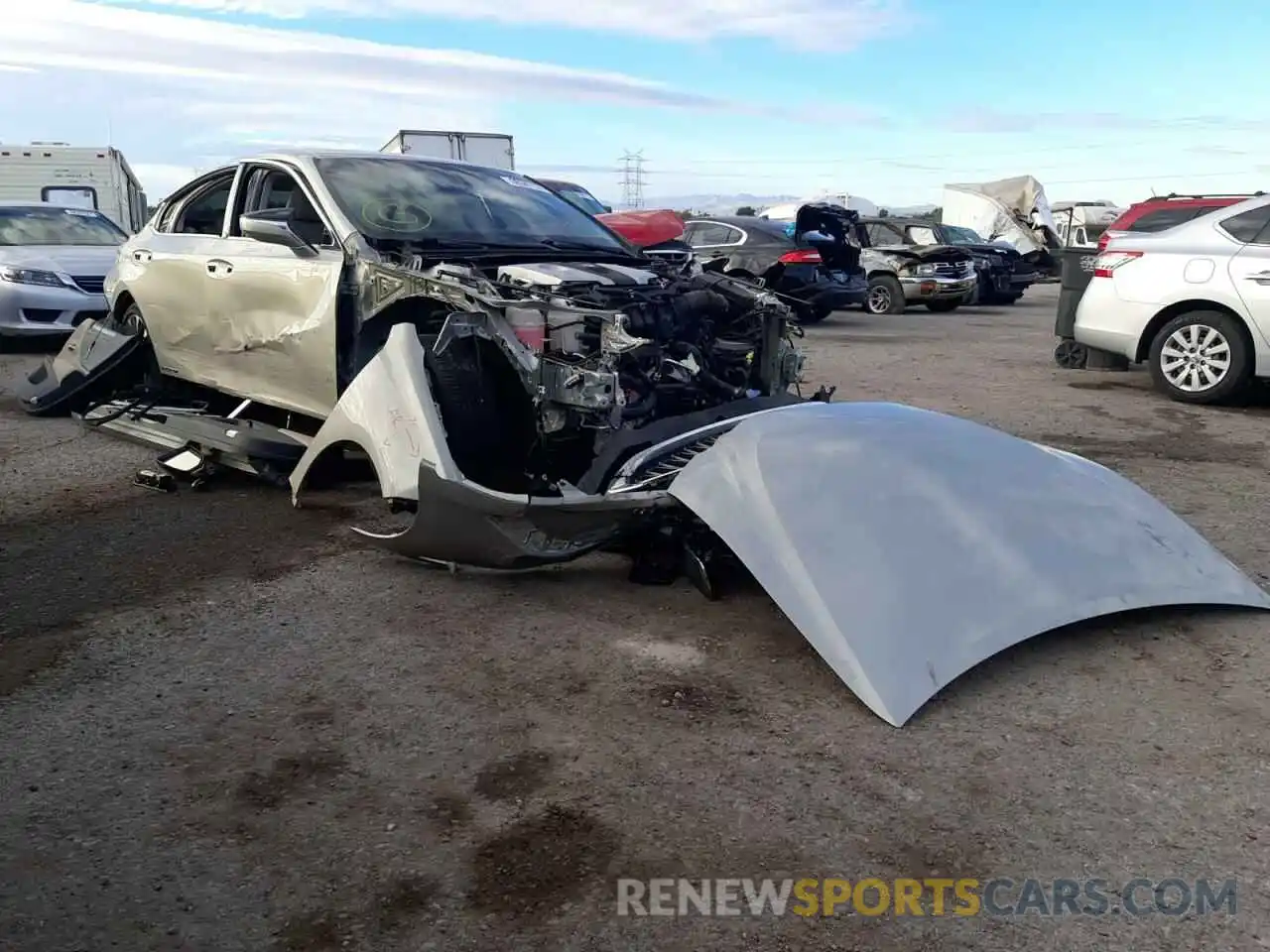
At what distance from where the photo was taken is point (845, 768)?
2893 mm

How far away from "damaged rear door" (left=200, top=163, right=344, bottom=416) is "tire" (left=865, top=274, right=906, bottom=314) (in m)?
13.0

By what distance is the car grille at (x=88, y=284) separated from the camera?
34.9ft

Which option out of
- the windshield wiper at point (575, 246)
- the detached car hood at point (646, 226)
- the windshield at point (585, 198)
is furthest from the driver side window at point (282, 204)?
the windshield at point (585, 198)

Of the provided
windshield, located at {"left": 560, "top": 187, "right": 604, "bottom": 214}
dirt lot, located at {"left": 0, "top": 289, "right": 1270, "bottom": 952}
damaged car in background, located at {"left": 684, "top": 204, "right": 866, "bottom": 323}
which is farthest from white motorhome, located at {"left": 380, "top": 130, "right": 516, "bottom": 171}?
dirt lot, located at {"left": 0, "top": 289, "right": 1270, "bottom": 952}

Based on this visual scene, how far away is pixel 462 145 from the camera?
1769cm

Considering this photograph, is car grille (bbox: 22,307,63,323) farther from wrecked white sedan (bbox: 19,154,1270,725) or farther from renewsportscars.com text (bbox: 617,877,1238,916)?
renewsportscars.com text (bbox: 617,877,1238,916)

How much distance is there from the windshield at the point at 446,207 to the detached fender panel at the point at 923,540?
2.12 m

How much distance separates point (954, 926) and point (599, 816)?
87cm

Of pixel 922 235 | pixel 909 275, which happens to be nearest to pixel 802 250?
pixel 909 275

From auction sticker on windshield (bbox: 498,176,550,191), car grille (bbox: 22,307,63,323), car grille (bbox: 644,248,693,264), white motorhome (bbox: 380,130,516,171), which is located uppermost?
white motorhome (bbox: 380,130,516,171)

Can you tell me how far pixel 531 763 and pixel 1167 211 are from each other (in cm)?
1241

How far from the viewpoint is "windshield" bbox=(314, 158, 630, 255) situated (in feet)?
17.5

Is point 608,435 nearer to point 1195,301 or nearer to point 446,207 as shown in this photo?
point 446,207

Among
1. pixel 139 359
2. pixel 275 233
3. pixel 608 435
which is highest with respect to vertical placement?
pixel 275 233
